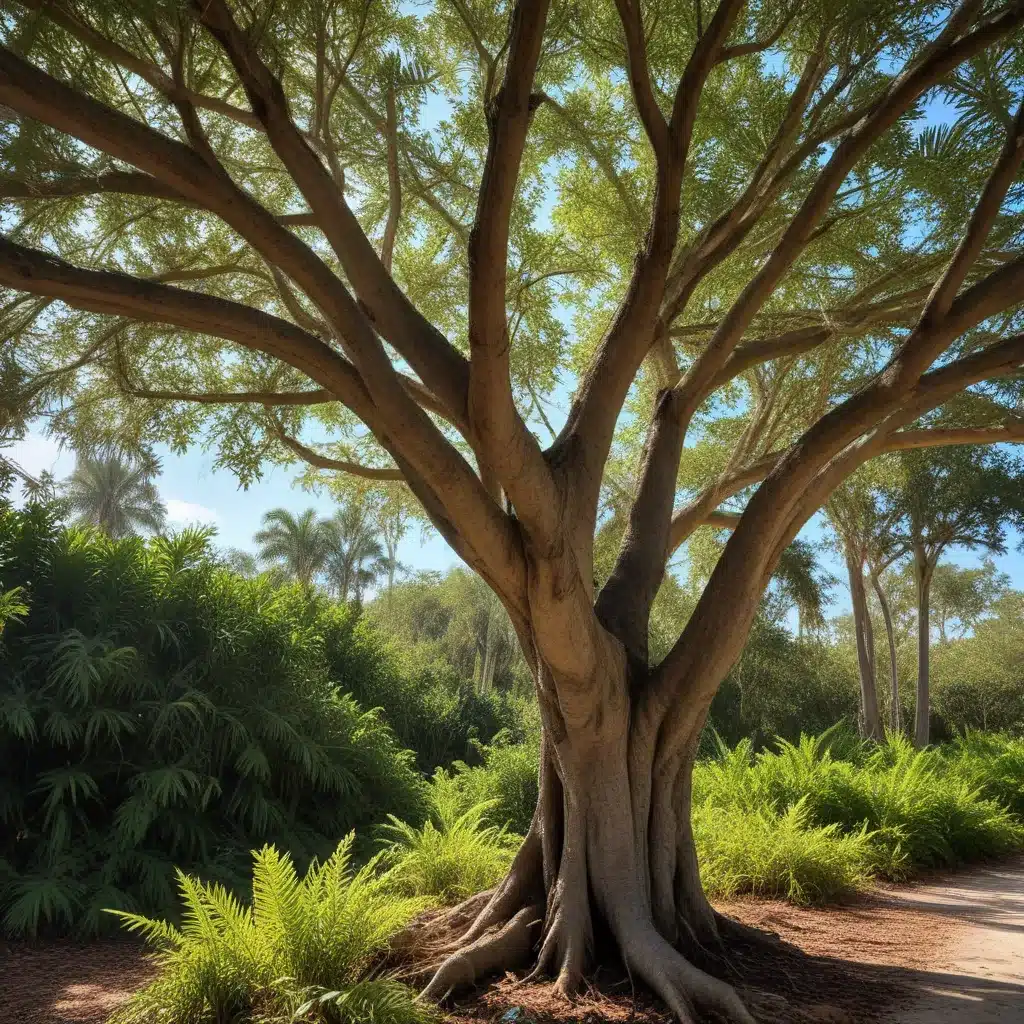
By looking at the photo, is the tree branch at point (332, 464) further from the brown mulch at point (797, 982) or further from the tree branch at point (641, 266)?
the brown mulch at point (797, 982)

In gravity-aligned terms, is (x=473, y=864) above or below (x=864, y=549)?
below

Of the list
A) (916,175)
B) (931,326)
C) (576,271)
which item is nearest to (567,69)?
(576,271)

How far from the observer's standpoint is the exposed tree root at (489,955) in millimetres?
3799

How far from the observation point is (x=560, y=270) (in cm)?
758

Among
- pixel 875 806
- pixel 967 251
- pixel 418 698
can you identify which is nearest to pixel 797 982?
pixel 967 251

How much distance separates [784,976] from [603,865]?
1.07 meters

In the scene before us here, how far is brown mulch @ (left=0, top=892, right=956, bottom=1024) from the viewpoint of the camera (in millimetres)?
3600

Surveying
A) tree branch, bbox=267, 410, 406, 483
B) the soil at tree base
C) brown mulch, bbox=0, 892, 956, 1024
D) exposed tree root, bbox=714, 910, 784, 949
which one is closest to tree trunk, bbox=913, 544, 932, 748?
the soil at tree base

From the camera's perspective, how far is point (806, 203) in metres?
4.54

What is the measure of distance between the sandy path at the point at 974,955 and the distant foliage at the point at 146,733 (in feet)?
16.3

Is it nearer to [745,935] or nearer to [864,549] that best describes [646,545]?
[745,935]

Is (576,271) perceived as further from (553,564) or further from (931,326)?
(553,564)

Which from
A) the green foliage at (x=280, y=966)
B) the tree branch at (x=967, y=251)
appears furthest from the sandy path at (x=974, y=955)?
the tree branch at (x=967, y=251)

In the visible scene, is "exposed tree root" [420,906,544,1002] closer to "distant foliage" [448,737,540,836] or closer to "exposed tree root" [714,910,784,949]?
"exposed tree root" [714,910,784,949]
